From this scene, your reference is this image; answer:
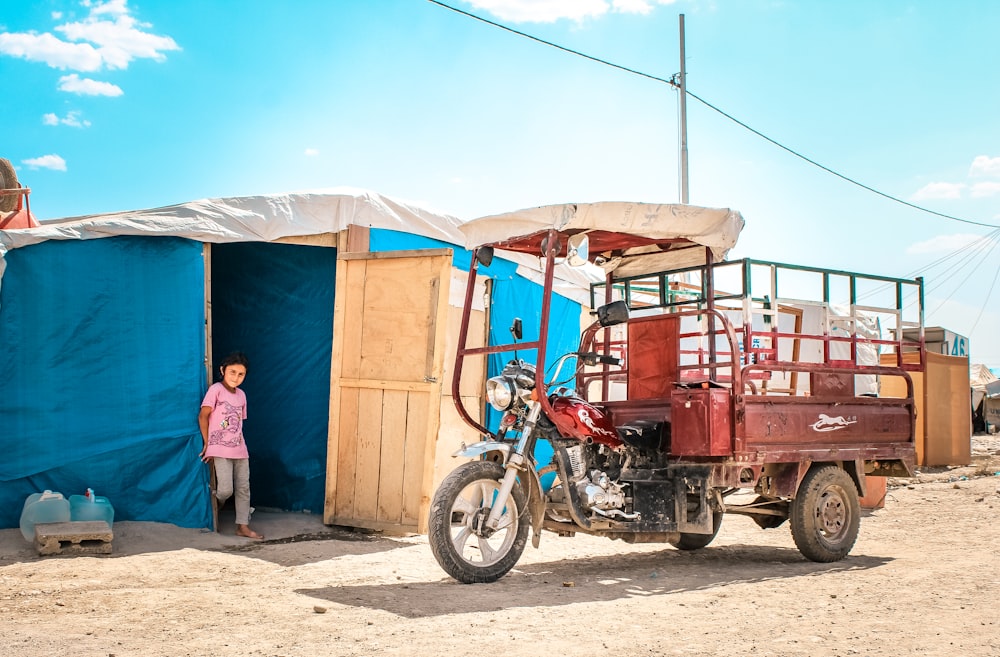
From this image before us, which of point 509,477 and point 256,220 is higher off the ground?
point 256,220

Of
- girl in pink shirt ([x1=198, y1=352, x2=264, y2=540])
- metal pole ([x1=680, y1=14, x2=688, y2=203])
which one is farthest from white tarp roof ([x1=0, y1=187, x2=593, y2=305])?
metal pole ([x1=680, y1=14, x2=688, y2=203])

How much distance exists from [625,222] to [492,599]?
7.90 ft

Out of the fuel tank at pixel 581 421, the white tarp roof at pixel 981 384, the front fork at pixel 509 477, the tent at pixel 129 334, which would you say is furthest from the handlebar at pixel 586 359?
the white tarp roof at pixel 981 384

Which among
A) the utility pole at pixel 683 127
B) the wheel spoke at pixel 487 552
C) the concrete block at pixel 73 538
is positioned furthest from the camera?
the utility pole at pixel 683 127

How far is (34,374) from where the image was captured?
7152mm

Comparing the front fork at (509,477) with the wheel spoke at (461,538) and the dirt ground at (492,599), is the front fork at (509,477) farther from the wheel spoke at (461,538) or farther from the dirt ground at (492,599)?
the dirt ground at (492,599)

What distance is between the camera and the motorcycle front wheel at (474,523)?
5.24 meters

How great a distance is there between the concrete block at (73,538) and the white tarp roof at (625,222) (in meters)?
3.26

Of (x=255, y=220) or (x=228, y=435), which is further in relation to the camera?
(x=255, y=220)

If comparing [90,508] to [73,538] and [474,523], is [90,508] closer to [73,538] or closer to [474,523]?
[73,538]

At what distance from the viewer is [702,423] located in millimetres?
5922

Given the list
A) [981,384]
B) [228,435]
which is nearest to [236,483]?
[228,435]

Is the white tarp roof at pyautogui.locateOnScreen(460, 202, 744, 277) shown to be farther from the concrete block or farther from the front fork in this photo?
the concrete block

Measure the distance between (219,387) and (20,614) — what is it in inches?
120
